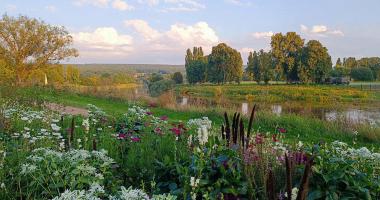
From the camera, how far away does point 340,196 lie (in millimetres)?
3723

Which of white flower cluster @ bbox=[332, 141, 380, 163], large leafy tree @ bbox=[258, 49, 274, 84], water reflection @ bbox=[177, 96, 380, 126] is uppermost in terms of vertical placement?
large leafy tree @ bbox=[258, 49, 274, 84]

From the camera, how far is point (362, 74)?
77062 millimetres

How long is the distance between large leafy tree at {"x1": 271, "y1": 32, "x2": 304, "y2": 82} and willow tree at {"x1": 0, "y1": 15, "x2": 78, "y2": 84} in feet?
125

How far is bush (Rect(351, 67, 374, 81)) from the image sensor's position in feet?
251

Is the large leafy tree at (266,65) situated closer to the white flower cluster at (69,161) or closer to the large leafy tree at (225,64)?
the large leafy tree at (225,64)

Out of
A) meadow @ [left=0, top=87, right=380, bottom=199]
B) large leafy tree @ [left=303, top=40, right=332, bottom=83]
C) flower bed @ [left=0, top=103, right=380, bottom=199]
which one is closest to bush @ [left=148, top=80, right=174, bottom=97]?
large leafy tree @ [left=303, top=40, right=332, bottom=83]

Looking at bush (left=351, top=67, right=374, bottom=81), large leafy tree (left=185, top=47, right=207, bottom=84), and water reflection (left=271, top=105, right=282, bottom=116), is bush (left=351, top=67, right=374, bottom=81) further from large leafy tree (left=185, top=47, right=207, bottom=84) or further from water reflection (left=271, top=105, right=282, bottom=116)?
water reflection (left=271, top=105, right=282, bottom=116)

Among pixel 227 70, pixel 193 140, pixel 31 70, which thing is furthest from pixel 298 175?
pixel 227 70

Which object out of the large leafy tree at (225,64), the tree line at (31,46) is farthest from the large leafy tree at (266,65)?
the tree line at (31,46)

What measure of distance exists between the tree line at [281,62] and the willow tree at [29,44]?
125ft

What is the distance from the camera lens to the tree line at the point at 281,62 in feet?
194

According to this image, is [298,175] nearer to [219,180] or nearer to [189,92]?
[219,180]

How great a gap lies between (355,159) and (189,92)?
51974 millimetres

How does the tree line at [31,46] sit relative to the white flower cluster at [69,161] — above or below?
above
